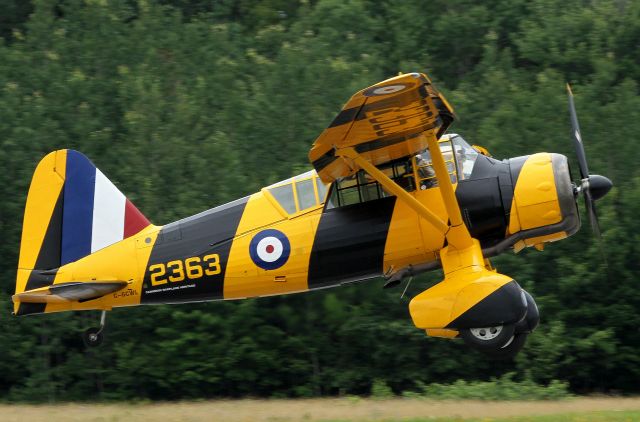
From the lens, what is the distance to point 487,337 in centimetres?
1259

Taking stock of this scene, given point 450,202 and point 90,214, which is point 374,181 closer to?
point 450,202

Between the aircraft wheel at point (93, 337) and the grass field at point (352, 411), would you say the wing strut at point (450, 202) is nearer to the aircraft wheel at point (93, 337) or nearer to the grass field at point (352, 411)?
the grass field at point (352, 411)

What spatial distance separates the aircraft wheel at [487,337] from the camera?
12555 mm

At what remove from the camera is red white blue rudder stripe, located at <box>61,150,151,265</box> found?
13.9 metres

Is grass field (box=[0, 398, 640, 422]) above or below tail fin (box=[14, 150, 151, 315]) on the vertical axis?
below

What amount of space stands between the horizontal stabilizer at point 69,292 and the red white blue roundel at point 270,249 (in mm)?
1916

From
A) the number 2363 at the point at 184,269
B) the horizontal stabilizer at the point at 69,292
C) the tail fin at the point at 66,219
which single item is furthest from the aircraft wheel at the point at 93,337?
the number 2363 at the point at 184,269

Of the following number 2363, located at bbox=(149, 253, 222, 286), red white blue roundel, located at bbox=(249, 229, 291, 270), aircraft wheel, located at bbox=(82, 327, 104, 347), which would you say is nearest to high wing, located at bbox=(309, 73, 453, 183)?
red white blue roundel, located at bbox=(249, 229, 291, 270)

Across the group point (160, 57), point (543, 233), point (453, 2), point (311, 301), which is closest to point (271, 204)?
point (543, 233)

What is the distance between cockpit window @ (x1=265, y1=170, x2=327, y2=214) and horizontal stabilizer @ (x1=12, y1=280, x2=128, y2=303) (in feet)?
8.08

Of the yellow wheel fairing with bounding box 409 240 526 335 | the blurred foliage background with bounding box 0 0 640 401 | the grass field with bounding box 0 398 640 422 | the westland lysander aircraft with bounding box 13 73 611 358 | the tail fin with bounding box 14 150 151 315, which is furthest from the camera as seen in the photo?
the blurred foliage background with bounding box 0 0 640 401

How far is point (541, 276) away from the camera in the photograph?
23.0 meters

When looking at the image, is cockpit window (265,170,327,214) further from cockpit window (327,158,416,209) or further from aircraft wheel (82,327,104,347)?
aircraft wheel (82,327,104,347)

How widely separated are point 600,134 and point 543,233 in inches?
517
